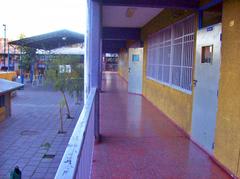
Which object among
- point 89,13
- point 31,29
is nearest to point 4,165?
point 89,13

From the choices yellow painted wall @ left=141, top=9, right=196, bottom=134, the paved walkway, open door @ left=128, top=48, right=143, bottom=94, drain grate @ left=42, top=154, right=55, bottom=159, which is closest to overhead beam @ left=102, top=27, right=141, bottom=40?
open door @ left=128, top=48, right=143, bottom=94

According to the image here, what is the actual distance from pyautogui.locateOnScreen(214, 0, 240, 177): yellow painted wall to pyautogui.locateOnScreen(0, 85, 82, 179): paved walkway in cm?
266

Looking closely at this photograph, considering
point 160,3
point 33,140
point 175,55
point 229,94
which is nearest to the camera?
point 229,94

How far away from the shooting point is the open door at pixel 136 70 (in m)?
12.5

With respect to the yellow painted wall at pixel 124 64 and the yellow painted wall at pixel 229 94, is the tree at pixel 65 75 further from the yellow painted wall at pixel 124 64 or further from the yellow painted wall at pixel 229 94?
the yellow painted wall at pixel 124 64

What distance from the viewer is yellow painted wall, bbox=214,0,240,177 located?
375 cm

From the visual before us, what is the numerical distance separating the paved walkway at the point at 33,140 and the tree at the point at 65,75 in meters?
0.99

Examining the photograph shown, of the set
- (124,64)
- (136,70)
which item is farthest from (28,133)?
(124,64)

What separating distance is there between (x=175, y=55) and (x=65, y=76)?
3.37 m

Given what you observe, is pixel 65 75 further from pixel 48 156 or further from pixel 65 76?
pixel 48 156

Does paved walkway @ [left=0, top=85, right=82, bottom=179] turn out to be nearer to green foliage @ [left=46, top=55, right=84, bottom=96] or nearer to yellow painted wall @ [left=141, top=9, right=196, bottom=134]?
green foliage @ [left=46, top=55, right=84, bottom=96]

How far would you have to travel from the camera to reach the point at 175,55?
7.16 metres

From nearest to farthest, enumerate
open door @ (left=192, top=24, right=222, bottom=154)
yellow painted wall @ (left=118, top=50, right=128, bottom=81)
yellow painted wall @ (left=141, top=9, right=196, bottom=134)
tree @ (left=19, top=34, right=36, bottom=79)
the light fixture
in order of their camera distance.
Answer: open door @ (left=192, top=24, right=222, bottom=154) < yellow painted wall @ (left=141, top=9, right=196, bottom=134) < the light fixture < yellow painted wall @ (left=118, top=50, right=128, bottom=81) < tree @ (left=19, top=34, right=36, bottom=79)

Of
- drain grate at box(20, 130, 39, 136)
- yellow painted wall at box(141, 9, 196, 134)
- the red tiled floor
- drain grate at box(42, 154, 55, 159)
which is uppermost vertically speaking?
yellow painted wall at box(141, 9, 196, 134)
